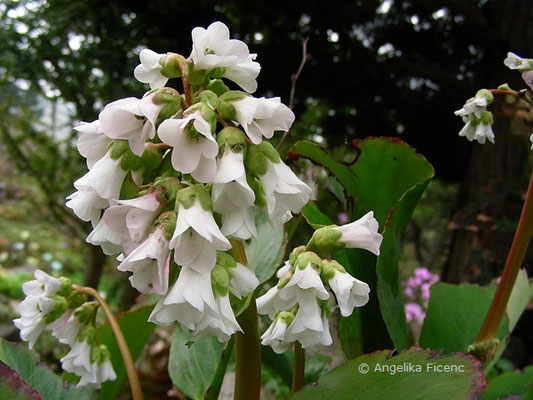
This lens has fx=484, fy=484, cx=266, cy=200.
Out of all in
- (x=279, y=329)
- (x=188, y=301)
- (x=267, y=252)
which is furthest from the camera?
(x=267, y=252)

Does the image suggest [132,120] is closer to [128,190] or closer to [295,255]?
[128,190]

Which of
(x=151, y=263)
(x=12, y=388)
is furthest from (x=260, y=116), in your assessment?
(x=12, y=388)

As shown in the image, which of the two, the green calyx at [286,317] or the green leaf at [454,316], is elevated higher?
the green calyx at [286,317]

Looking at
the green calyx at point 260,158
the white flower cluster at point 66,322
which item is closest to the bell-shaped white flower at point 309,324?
the green calyx at point 260,158

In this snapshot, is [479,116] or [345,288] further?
[479,116]

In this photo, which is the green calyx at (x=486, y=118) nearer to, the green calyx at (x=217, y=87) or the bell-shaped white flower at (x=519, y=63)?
the bell-shaped white flower at (x=519, y=63)

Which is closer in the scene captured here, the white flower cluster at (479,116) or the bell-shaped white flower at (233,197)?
the bell-shaped white flower at (233,197)
